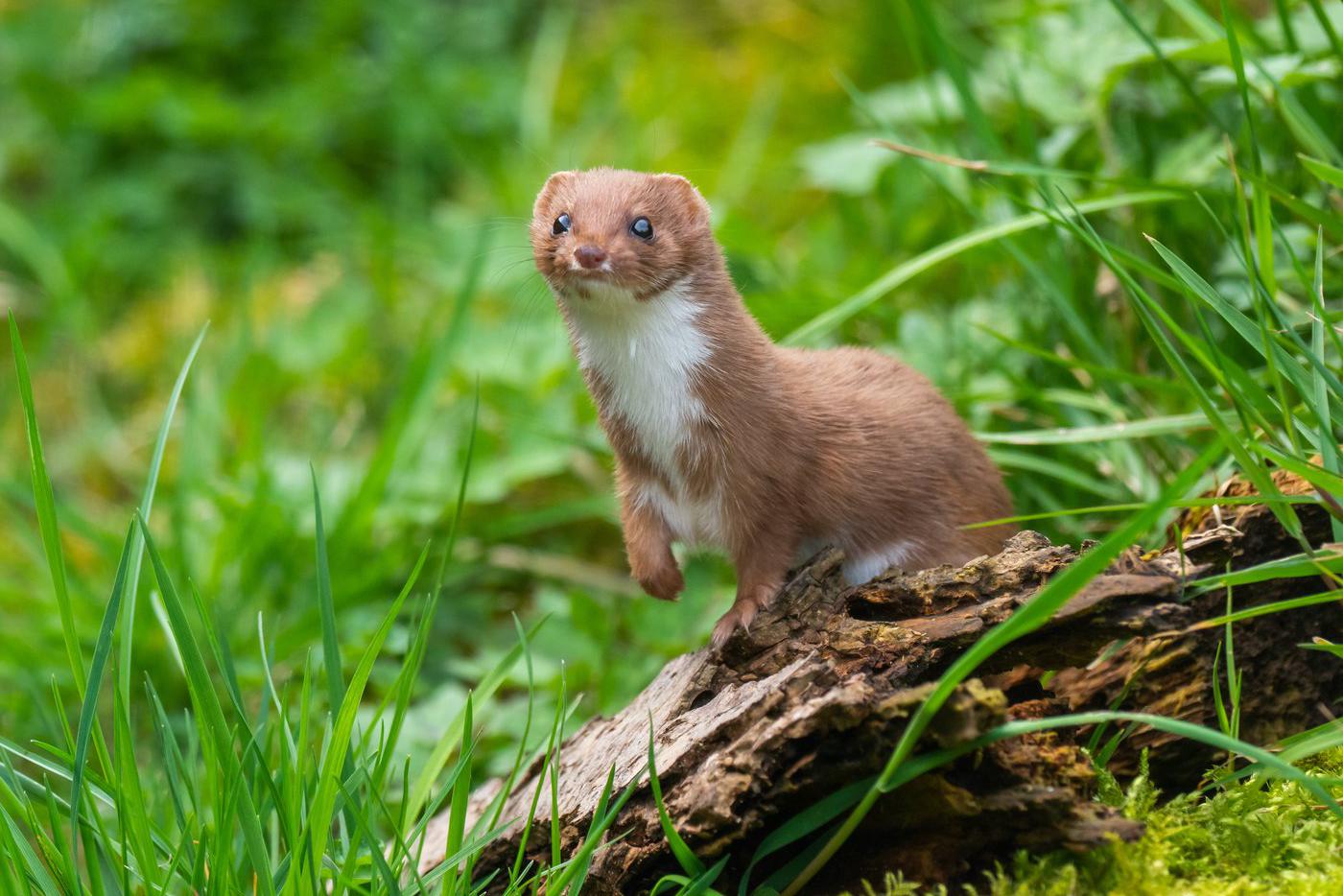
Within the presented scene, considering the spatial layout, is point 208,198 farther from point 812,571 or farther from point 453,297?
point 812,571

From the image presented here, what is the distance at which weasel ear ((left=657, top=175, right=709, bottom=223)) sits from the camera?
3.58 m

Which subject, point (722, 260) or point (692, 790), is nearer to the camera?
point (692, 790)

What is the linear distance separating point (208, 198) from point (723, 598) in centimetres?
549

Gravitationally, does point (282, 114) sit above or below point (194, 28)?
below

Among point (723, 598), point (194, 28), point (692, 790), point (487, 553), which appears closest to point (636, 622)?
point (723, 598)

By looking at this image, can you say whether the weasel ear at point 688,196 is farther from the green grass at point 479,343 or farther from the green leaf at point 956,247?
the green leaf at point 956,247

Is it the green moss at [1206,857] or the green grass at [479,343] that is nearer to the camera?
the green moss at [1206,857]

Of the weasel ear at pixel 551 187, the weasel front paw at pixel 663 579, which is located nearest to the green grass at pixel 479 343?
the weasel front paw at pixel 663 579

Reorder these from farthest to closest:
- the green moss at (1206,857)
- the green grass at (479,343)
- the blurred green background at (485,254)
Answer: the blurred green background at (485,254)
the green grass at (479,343)
the green moss at (1206,857)

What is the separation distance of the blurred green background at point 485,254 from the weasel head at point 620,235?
2.88ft

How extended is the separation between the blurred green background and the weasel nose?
1.14m

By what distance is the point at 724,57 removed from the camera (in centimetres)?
900

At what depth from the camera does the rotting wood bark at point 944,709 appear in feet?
8.79

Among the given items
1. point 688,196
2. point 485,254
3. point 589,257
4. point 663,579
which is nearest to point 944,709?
point 663,579
